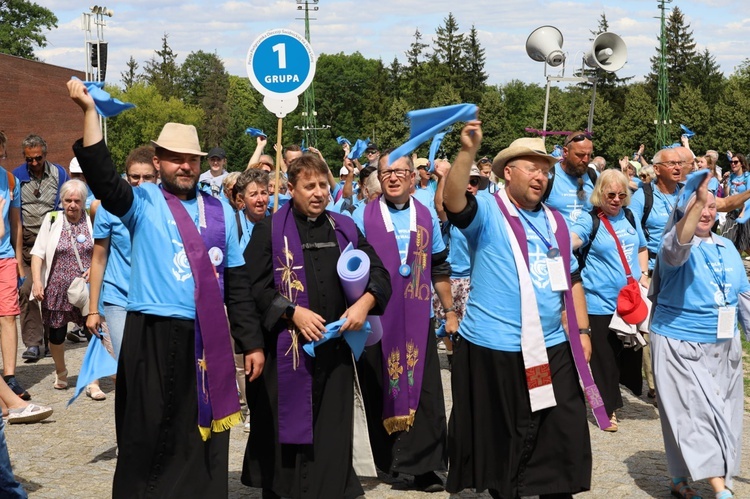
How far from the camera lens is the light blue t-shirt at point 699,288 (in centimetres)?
603

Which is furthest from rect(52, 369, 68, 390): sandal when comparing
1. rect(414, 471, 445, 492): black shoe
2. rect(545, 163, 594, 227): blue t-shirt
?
rect(545, 163, 594, 227): blue t-shirt

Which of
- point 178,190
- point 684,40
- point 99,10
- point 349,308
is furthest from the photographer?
point 684,40

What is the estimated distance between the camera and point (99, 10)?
4750 cm

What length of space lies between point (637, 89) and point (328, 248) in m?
73.2

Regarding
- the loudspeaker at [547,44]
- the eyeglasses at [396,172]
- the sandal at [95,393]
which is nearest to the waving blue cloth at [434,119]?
the eyeglasses at [396,172]

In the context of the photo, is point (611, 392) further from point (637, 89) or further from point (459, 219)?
point (637, 89)

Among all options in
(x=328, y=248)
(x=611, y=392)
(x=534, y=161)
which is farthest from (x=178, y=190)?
(x=611, y=392)

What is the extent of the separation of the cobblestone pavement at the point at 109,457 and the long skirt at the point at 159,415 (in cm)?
120

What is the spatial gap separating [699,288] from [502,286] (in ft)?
4.73

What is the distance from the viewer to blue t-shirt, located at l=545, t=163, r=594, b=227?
27.3 feet

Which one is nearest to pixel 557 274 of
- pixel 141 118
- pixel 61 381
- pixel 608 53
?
pixel 61 381

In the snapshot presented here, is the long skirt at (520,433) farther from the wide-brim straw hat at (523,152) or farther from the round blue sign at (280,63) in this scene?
the round blue sign at (280,63)

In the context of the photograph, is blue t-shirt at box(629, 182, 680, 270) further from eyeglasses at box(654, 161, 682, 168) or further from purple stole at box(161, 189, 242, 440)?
purple stole at box(161, 189, 242, 440)

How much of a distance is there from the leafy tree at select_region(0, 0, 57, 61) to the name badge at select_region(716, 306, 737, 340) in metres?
75.6
